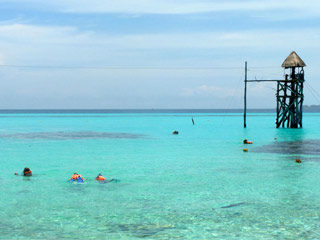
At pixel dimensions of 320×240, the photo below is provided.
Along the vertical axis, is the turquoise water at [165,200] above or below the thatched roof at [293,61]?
below

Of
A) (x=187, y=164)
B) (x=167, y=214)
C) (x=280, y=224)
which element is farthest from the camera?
(x=187, y=164)

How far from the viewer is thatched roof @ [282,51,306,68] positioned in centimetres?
5003

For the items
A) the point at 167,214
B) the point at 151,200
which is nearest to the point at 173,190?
the point at 151,200

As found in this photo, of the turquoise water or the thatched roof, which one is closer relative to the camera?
the turquoise water

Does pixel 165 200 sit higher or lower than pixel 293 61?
lower

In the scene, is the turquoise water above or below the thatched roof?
below

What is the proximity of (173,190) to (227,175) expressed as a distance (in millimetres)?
4278

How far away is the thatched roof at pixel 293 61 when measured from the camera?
50031mm

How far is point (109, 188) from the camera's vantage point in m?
14.6

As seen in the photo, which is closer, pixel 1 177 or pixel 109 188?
pixel 109 188

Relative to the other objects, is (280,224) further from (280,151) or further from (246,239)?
(280,151)

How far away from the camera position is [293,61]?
165 feet

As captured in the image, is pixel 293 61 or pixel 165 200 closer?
pixel 165 200

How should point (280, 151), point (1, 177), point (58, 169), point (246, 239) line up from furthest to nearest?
1. point (280, 151)
2. point (58, 169)
3. point (1, 177)
4. point (246, 239)
